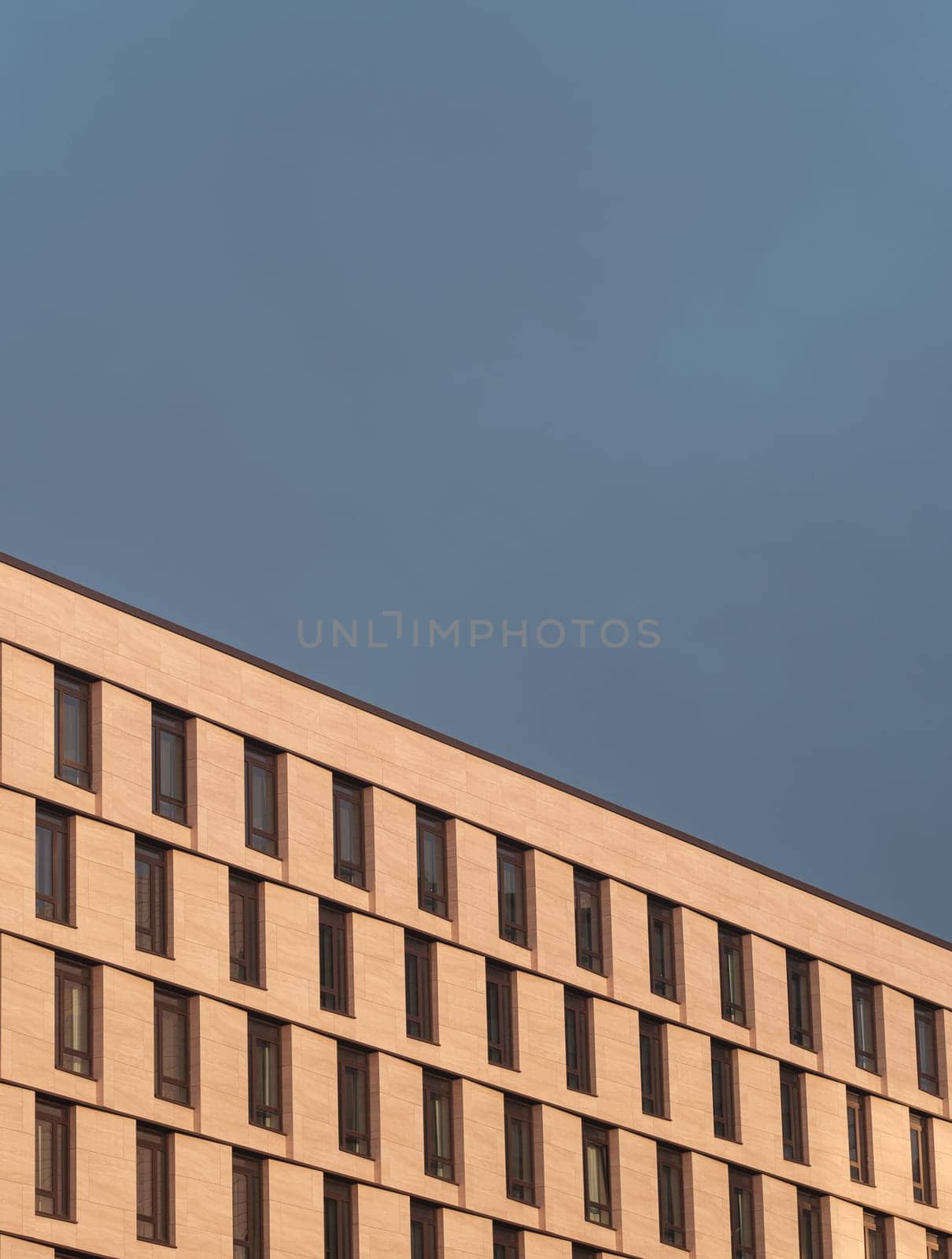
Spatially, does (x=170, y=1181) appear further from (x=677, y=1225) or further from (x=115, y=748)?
(x=677, y=1225)

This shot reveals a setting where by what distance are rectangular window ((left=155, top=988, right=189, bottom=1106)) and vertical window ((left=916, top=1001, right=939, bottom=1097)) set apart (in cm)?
2401

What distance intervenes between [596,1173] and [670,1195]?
8.10ft

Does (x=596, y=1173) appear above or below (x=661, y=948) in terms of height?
below

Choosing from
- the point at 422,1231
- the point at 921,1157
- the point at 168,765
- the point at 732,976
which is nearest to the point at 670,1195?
the point at 732,976

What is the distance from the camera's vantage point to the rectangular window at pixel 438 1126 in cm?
6066

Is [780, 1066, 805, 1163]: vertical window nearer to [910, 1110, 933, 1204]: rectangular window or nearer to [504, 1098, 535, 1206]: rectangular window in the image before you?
[910, 1110, 933, 1204]: rectangular window

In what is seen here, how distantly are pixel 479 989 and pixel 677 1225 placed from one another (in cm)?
807

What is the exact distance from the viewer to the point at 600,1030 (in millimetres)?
65062

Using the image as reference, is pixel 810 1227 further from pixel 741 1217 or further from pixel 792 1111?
pixel 792 1111

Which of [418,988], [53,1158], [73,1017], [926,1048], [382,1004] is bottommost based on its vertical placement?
[53,1158]

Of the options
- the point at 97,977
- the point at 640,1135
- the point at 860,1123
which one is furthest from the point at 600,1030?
the point at 97,977

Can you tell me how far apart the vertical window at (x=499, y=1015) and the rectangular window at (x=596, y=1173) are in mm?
2788

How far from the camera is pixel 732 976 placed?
2729 inches

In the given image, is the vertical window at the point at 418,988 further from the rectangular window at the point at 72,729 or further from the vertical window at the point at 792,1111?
the vertical window at the point at 792,1111
